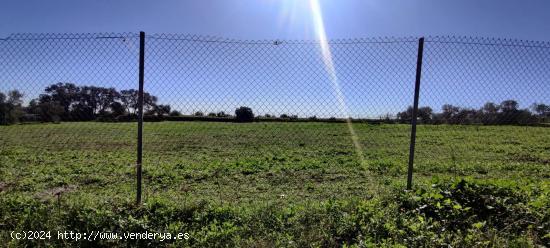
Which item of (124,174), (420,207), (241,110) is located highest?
(241,110)

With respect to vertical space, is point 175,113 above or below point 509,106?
below

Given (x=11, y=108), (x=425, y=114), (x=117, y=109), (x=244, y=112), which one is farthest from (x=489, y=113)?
(x=11, y=108)

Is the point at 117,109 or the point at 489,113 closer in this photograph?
the point at 117,109

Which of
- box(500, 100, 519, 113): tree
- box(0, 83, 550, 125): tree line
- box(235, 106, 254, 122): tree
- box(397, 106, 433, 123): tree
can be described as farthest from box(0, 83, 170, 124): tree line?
box(500, 100, 519, 113): tree

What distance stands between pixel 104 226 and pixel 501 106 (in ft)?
19.0

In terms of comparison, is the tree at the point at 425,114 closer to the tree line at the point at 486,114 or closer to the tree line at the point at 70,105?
the tree line at the point at 486,114

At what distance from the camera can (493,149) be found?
46.0 ft

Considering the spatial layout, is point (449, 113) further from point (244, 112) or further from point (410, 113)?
point (244, 112)

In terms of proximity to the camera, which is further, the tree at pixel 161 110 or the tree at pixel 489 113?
the tree at pixel 489 113

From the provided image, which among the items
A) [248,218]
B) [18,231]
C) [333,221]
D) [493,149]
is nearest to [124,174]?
[18,231]

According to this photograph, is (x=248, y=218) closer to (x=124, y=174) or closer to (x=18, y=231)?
(x=18, y=231)

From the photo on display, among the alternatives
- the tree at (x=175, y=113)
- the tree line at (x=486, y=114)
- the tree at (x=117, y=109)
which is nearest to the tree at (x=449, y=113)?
the tree line at (x=486, y=114)

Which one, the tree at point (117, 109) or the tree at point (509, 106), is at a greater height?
the tree at point (509, 106)

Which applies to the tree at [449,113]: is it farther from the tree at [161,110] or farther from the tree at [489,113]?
the tree at [161,110]
